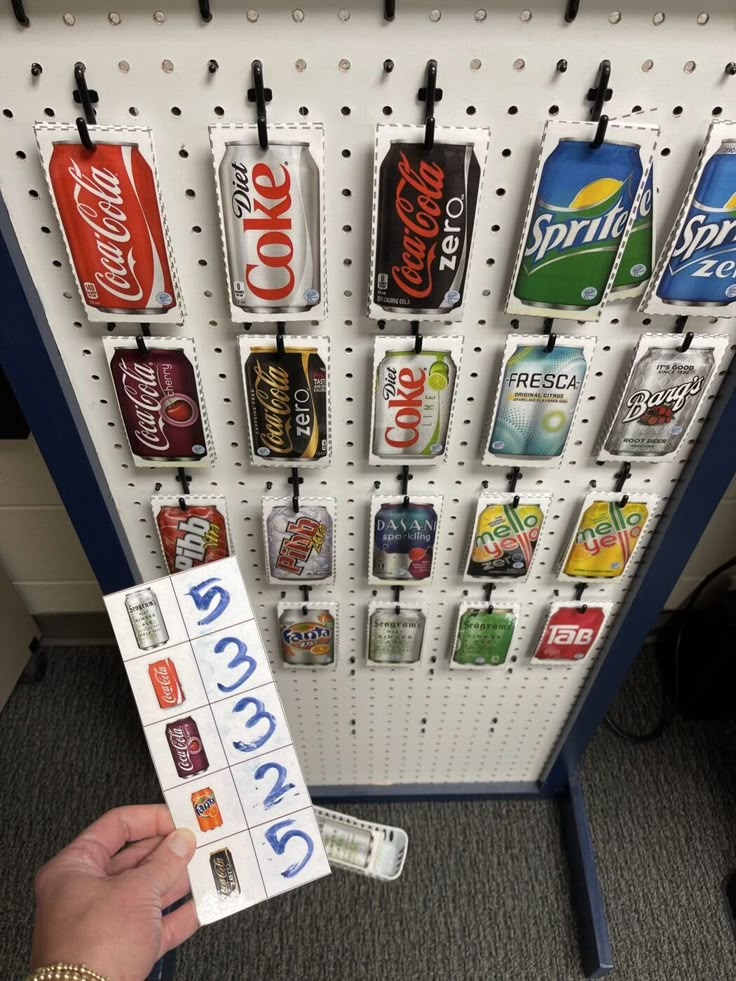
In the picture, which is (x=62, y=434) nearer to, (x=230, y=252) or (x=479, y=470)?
(x=230, y=252)

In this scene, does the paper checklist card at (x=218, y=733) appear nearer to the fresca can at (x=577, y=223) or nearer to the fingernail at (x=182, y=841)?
the fingernail at (x=182, y=841)

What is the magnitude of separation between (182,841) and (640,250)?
3.20ft

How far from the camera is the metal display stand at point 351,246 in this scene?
0.60 metres

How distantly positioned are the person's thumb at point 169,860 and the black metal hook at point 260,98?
0.89m

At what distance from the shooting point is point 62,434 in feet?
2.80

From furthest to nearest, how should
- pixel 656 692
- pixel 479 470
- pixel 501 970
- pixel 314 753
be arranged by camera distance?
pixel 656 692, pixel 314 753, pixel 501 970, pixel 479 470

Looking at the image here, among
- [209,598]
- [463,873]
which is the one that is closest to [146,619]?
[209,598]

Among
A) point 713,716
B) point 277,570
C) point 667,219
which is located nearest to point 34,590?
point 277,570

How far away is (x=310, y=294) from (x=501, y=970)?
151cm

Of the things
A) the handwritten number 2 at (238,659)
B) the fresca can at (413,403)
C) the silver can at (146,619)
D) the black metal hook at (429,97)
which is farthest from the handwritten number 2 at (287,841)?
the black metal hook at (429,97)

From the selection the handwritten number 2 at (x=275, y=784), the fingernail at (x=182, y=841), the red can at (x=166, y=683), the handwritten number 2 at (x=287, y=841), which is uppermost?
the red can at (x=166, y=683)

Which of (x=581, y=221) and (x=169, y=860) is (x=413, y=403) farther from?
(x=169, y=860)

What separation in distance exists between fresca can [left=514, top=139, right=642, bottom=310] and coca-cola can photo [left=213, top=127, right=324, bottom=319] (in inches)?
9.3

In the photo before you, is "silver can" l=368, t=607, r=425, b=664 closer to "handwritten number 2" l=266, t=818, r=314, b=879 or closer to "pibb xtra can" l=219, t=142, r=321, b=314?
"handwritten number 2" l=266, t=818, r=314, b=879
